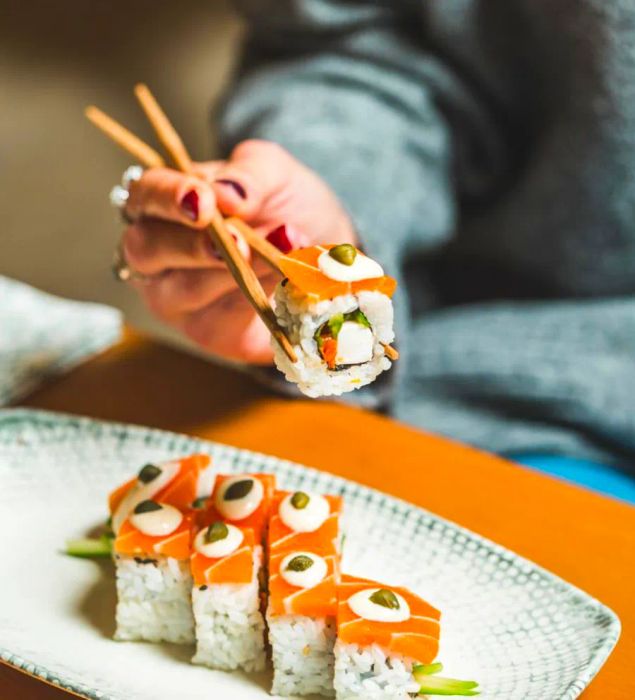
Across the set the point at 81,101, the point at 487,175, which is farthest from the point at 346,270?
the point at 81,101

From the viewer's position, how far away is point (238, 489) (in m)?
0.70

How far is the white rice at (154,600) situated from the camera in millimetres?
670

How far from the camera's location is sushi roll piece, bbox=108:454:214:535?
2.34 feet

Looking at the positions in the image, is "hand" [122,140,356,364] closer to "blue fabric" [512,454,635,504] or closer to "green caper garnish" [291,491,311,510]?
"green caper garnish" [291,491,311,510]

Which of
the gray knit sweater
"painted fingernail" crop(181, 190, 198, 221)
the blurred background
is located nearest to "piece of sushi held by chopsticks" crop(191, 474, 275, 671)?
"painted fingernail" crop(181, 190, 198, 221)

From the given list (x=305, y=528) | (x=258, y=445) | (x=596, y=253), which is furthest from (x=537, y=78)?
(x=305, y=528)

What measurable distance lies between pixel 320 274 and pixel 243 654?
0.88 ft

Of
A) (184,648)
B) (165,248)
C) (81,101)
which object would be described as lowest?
(81,101)

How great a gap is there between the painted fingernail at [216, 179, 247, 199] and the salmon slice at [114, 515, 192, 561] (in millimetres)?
262

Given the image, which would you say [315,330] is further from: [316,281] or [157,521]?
[157,521]

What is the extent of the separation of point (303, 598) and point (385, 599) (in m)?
0.05

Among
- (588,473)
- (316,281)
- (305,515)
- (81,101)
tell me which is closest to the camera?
(316,281)

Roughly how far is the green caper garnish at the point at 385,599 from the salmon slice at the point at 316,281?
191 millimetres

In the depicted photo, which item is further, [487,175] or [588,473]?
[487,175]
